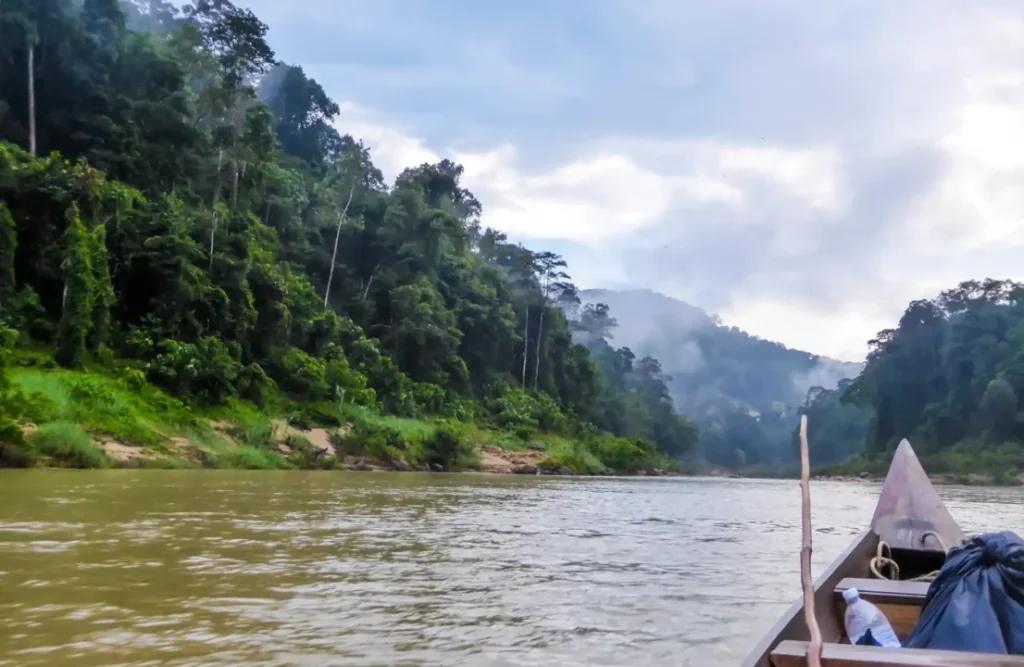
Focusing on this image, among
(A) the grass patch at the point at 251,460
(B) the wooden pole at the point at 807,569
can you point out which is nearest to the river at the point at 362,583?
(B) the wooden pole at the point at 807,569

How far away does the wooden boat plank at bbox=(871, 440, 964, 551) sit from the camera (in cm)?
513

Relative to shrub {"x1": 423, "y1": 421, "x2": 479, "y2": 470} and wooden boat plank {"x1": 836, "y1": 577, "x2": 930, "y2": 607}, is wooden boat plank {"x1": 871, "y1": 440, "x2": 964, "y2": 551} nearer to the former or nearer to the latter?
wooden boat plank {"x1": 836, "y1": 577, "x2": 930, "y2": 607}

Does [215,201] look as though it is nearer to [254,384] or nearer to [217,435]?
[254,384]

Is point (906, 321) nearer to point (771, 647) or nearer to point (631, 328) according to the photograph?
point (771, 647)

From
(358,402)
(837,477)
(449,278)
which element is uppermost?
(449,278)

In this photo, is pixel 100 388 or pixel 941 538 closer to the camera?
pixel 941 538

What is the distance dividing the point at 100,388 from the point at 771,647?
18.1 meters

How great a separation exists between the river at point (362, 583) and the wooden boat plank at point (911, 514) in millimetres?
890

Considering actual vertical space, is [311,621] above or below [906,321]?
below

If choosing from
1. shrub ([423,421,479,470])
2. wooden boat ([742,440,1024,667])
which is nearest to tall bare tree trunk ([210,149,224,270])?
shrub ([423,421,479,470])

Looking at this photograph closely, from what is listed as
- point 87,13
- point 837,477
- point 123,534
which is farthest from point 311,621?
point 837,477

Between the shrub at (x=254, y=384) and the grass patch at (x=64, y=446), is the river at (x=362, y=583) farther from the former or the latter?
the shrub at (x=254, y=384)

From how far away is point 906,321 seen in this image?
62125mm

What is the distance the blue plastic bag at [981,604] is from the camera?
2.65 m
